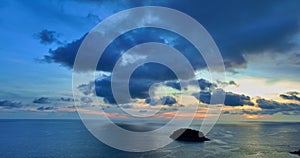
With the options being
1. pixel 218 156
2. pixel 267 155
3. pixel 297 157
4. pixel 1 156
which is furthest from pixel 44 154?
pixel 297 157

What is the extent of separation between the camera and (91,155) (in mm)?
129500

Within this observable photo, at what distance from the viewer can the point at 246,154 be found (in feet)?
472

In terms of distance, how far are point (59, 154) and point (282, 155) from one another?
392 ft

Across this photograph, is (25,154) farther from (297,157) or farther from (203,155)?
(297,157)

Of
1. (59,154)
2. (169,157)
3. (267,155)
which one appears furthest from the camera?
(267,155)

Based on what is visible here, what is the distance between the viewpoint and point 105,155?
129 meters

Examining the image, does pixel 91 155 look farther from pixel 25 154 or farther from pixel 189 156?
pixel 189 156

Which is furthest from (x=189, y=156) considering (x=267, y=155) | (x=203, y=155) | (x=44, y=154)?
(x=44, y=154)

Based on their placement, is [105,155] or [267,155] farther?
[267,155]

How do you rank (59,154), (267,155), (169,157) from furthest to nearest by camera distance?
(267,155) → (59,154) → (169,157)

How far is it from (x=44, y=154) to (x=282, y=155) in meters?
127

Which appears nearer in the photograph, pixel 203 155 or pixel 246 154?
pixel 203 155

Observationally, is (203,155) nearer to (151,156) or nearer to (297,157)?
(151,156)

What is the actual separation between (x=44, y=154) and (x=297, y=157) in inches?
5184
